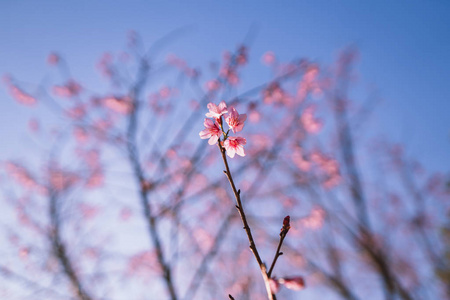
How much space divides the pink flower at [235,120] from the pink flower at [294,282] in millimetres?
810

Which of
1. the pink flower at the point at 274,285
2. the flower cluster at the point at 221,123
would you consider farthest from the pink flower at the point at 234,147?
the pink flower at the point at 274,285

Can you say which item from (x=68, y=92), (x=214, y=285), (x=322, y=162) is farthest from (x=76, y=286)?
(x=322, y=162)

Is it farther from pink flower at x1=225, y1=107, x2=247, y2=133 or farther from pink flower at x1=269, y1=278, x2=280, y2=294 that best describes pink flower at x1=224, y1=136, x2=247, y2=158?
pink flower at x1=269, y1=278, x2=280, y2=294

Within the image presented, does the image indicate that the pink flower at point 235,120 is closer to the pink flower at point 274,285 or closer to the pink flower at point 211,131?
the pink flower at point 211,131

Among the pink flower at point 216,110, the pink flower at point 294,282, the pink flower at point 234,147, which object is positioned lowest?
the pink flower at point 294,282

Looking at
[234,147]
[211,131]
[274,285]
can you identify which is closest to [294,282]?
[274,285]

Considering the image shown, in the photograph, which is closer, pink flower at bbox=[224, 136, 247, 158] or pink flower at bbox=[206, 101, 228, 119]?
pink flower at bbox=[206, 101, 228, 119]

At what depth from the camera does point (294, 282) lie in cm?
112

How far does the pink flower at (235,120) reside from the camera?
4.75 feet

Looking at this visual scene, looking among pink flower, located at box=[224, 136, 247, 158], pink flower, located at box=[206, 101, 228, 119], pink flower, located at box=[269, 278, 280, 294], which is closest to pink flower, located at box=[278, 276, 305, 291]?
pink flower, located at box=[269, 278, 280, 294]

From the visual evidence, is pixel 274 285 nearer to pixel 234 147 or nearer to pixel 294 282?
pixel 294 282

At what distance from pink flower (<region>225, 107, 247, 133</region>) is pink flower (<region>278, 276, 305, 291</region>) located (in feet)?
2.66

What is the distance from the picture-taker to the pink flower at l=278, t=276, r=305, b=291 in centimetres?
111

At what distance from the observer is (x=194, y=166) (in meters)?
4.23
